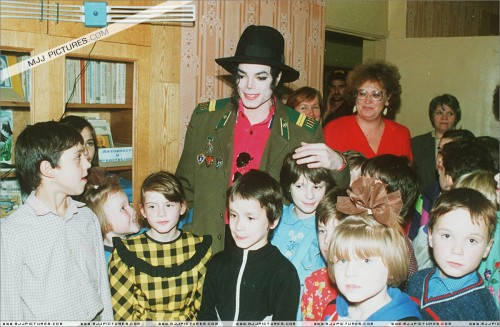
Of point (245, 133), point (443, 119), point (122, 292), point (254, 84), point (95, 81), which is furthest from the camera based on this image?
point (443, 119)

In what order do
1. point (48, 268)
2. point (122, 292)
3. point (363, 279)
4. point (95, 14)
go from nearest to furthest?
point (363, 279) < point (48, 268) < point (122, 292) < point (95, 14)

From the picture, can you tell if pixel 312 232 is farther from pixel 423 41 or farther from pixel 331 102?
pixel 423 41

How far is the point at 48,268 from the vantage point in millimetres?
1758

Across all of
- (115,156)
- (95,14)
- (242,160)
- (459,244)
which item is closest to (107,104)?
(115,156)

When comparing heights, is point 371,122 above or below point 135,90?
below

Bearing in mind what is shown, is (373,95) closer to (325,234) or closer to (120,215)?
(325,234)

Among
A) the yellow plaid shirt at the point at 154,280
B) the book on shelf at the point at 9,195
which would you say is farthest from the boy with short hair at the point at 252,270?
the book on shelf at the point at 9,195

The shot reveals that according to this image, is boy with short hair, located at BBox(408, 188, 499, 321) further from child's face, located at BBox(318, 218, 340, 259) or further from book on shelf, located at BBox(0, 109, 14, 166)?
book on shelf, located at BBox(0, 109, 14, 166)

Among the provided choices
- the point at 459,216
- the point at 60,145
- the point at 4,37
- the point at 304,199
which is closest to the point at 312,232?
the point at 304,199

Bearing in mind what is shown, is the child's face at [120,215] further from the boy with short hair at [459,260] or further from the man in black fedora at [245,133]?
the boy with short hair at [459,260]

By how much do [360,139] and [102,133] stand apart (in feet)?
4.71

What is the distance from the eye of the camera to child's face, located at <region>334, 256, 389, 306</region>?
1.48m

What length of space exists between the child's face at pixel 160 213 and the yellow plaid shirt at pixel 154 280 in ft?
0.17

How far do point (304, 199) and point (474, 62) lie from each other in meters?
2.99
